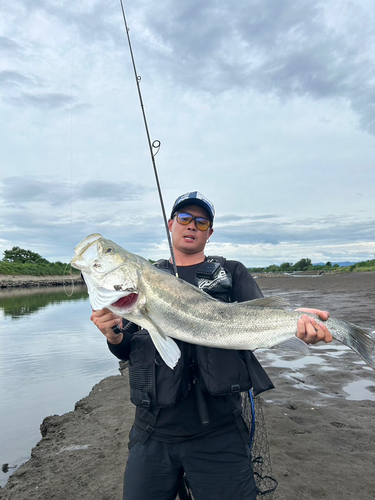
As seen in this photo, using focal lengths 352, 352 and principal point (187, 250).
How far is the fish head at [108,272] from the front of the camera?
305 cm

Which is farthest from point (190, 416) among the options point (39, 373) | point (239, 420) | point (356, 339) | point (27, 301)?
point (27, 301)

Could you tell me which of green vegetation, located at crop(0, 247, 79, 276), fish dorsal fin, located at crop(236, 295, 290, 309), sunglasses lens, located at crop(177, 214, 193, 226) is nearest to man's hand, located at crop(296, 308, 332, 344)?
fish dorsal fin, located at crop(236, 295, 290, 309)

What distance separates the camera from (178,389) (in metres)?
2.96

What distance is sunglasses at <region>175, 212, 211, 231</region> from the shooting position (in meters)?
3.86

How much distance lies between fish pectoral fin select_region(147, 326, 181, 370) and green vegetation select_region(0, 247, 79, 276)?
7872cm

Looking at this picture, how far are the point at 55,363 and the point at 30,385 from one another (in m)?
2.69

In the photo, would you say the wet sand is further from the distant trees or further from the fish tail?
the distant trees

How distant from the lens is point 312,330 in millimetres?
3119

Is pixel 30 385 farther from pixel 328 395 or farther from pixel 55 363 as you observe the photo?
pixel 328 395

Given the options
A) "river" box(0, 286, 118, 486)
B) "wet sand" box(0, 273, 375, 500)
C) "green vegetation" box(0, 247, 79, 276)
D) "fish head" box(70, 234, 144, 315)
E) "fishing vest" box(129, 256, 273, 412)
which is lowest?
"wet sand" box(0, 273, 375, 500)

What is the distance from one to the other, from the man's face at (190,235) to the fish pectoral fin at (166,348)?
3.57 feet

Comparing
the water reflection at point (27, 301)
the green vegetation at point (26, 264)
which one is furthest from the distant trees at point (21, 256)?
the water reflection at point (27, 301)

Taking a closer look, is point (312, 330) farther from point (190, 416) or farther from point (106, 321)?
point (106, 321)

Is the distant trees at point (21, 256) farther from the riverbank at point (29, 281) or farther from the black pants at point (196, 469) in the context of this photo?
the black pants at point (196, 469)
